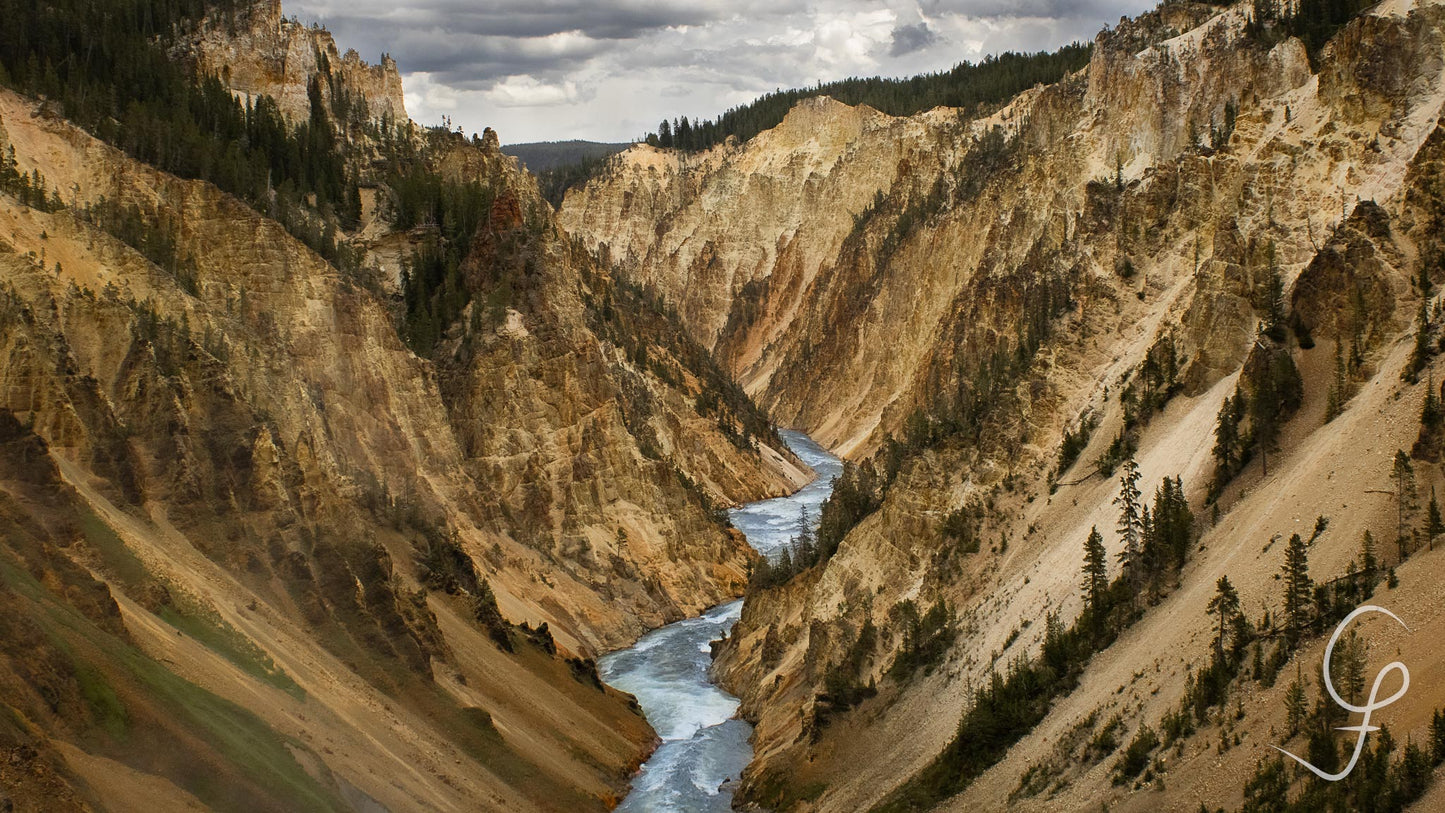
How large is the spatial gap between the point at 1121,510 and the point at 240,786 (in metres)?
20.6

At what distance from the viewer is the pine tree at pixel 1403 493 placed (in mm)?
22922

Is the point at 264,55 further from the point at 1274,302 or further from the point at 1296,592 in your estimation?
the point at 1296,592

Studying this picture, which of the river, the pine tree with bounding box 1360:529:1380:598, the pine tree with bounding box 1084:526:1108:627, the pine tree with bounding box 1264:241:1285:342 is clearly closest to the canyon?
the pine tree with bounding box 1360:529:1380:598

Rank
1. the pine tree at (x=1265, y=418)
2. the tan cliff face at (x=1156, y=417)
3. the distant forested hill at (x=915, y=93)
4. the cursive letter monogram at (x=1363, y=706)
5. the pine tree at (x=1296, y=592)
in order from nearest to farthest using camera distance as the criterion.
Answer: the cursive letter monogram at (x=1363, y=706), the pine tree at (x=1296, y=592), the tan cliff face at (x=1156, y=417), the pine tree at (x=1265, y=418), the distant forested hill at (x=915, y=93)

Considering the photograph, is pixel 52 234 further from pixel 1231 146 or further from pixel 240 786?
pixel 1231 146

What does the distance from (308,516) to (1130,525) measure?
64.3 ft

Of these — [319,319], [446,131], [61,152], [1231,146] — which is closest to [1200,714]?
[1231,146]

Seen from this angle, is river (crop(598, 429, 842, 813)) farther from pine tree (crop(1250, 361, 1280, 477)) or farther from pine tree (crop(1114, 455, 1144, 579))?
pine tree (crop(1250, 361, 1280, 477))

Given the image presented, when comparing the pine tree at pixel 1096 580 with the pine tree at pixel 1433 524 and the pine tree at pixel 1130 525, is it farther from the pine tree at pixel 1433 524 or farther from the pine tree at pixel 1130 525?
the pine tree at pixel 1433 524

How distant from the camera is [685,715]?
4425cm

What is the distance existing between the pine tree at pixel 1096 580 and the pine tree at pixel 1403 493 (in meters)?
7.29

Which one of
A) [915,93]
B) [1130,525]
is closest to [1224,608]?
[1130,525]

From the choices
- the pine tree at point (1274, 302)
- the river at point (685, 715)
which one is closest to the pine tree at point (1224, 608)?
the pine tree at point (1274, 302)

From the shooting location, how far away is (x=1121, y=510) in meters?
34.1
